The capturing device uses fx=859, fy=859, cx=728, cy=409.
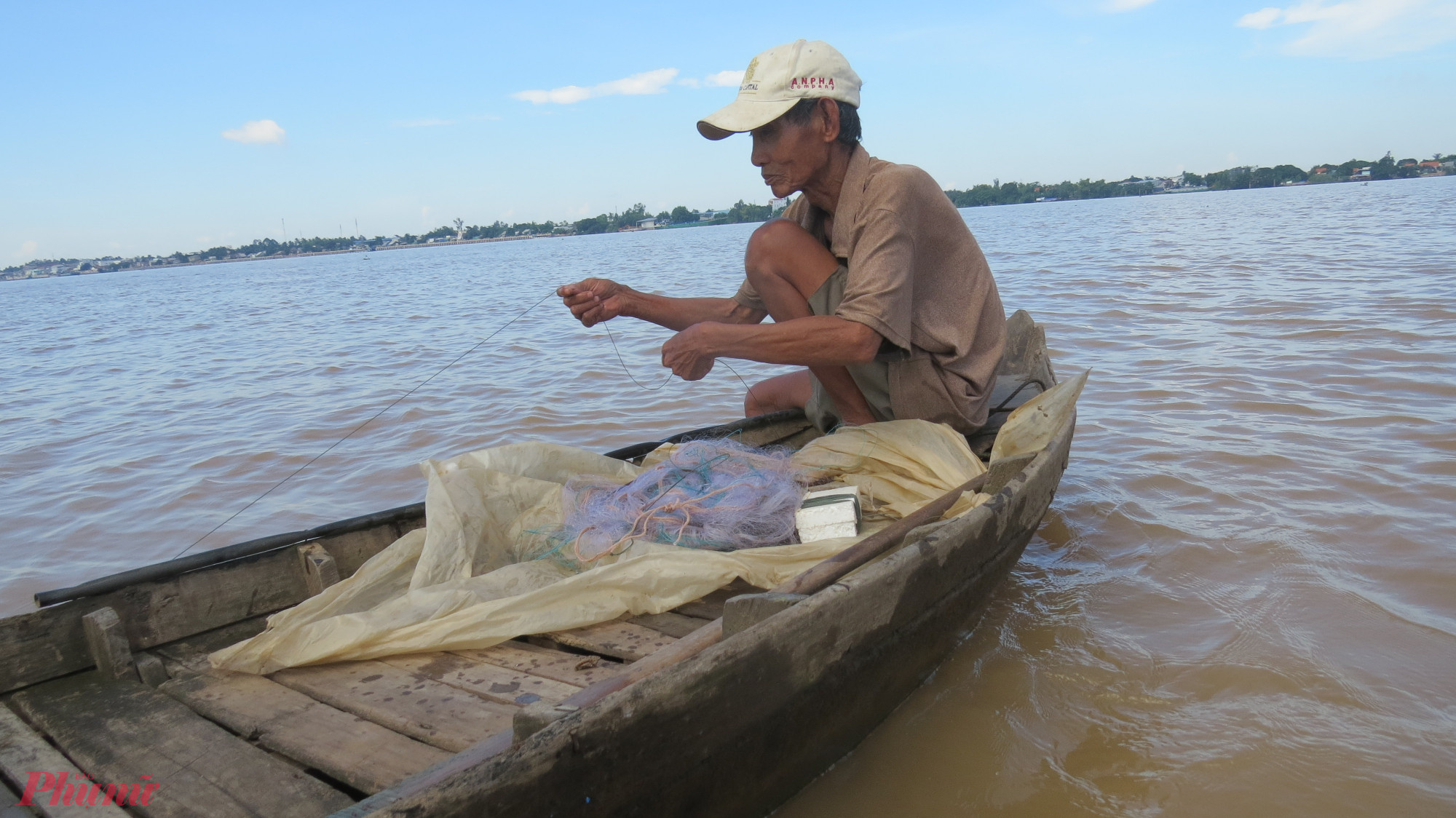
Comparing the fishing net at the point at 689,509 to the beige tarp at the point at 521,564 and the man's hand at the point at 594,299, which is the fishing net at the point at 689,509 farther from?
the man's hand at the point at 594,299

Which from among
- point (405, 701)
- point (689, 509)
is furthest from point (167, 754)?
point (689, 509)

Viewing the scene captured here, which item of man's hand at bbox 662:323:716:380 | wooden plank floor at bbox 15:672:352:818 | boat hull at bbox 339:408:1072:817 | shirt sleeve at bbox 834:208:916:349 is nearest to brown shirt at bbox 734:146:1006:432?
shirt sleeve at bbox 834:208:916:349

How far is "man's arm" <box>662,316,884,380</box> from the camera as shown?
273cm

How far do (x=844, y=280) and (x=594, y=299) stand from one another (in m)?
0.91

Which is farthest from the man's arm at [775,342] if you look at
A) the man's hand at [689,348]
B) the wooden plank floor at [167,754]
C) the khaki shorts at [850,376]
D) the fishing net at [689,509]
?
the wooden plank floor at [167,754]

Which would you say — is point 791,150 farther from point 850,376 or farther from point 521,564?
point 521,564

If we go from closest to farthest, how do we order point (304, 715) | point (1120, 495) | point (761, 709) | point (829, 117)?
point (761, 709) < point (304, 715) < point (829, 117) < point (1120, 495)

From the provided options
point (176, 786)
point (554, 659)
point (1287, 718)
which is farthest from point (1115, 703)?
point (176, 786)

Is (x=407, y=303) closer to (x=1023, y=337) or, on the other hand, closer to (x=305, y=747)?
(x=1023, y=337)

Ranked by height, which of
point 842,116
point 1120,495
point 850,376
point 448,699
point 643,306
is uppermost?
point 842,116

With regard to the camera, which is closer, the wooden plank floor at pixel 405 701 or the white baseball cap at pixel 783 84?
the wooden plank floor at pixel 405 701

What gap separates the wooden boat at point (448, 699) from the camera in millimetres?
1479

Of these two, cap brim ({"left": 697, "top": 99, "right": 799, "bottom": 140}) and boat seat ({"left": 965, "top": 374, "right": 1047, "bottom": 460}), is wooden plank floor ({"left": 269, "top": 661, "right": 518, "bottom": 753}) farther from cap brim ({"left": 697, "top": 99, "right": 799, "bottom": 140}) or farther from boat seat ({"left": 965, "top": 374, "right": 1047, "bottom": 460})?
boat seat ({"left": 965, "top": 374, "right": 1047, "bottom": 460})

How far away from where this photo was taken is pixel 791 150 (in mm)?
2908
